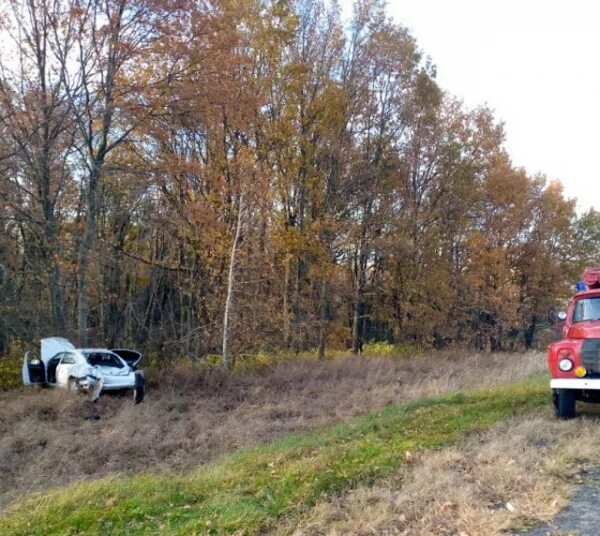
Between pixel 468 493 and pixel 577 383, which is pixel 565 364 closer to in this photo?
pixel 577 383

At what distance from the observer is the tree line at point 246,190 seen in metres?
20.2

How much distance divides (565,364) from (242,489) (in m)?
5.63

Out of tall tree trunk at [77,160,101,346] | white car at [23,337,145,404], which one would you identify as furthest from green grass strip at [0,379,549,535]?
tall tree trunk at [77,160,101,346]

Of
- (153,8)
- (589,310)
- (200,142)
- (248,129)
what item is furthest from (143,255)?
(589,310)

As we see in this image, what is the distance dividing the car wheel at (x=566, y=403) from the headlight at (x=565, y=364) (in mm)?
368

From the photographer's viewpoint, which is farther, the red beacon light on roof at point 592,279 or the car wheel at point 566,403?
the red beacon light on roof at point 592,279

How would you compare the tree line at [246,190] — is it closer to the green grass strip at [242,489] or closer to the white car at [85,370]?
the white car at [85,370]

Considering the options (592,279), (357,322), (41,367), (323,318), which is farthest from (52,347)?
(357,322)

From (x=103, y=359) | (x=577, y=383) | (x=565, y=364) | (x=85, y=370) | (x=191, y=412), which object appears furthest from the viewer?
(x=103, y=359)

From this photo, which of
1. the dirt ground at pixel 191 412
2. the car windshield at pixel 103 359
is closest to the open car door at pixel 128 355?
the car windshield at pixel 103 359

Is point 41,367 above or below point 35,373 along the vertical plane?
above

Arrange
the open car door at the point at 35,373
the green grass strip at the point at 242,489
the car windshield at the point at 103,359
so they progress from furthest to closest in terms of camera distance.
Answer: the open car door at the point at 35,373
the car windshield at the point at 103,359
the green grass strip at the point at 242,489

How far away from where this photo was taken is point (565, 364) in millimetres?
9062

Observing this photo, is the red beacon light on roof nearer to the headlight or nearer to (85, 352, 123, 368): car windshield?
the headlight
